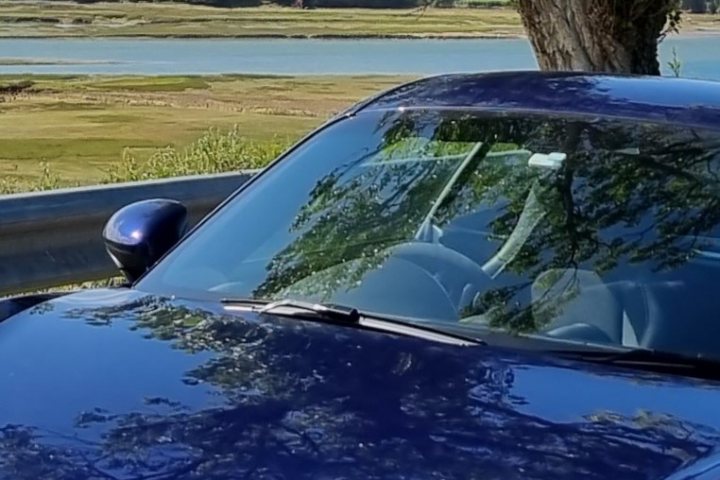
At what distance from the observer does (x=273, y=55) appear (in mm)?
14703

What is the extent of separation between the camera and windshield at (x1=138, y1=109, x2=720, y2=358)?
3219mm

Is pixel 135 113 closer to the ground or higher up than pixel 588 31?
→ closer to the ground

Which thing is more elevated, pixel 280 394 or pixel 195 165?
pixel 280 394

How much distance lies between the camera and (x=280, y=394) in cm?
265

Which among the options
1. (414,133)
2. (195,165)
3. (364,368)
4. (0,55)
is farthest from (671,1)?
(0,55)

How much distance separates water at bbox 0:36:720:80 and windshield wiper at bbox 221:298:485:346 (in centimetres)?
843

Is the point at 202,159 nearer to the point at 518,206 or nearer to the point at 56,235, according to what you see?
the point at 56,235

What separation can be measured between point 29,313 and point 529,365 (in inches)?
48.3

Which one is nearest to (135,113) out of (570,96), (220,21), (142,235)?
(220,21)

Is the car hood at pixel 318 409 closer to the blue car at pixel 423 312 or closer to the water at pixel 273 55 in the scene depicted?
the blue car at pixel 423 312

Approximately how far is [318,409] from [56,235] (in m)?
3.45

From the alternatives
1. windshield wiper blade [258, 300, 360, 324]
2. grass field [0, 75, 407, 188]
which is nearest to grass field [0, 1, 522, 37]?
grass field [0, 75, 407, 188]

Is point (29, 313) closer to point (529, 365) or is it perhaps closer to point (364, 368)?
point (364, 368)

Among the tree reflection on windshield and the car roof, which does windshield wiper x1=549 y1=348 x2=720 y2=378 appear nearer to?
the tree reflection on windshield
